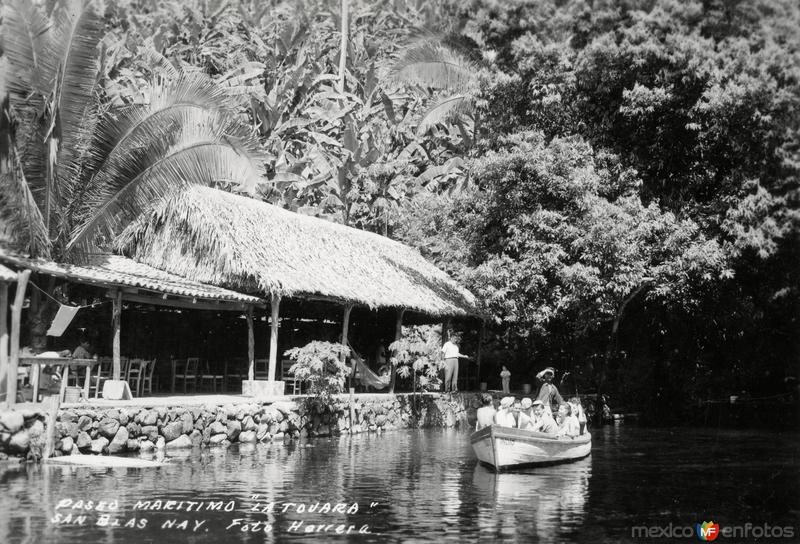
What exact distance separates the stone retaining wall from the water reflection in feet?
14.2

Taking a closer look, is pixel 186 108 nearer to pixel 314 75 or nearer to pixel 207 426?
pixel 207 426

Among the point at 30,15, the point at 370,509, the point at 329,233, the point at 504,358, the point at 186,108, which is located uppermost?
the point at 30,15

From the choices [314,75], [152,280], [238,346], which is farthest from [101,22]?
[314,75]

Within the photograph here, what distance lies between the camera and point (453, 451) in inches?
603

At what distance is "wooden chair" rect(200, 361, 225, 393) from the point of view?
18969 mm

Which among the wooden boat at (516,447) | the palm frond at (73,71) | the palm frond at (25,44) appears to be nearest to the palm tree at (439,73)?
the palm frond at (73,71)

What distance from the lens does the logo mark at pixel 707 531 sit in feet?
28.9

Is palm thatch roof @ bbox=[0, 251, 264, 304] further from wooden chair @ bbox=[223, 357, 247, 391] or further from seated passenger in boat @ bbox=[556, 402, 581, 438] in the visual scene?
seated passenger in boat @ bbox=[556, 402, 581, 438]

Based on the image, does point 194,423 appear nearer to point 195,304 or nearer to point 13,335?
point 195,304

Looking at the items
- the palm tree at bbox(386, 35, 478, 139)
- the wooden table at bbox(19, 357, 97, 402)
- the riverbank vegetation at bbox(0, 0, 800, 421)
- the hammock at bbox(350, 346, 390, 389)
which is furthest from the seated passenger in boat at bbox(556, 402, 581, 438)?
the palm tree at bbox(386, 35, 478, 139)

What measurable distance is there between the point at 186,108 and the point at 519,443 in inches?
324

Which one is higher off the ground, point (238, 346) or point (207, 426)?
point (238, 346)

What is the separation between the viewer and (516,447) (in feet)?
41.7

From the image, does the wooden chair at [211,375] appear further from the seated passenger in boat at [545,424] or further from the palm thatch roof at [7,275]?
the seated passenger in boat at [545,424]
